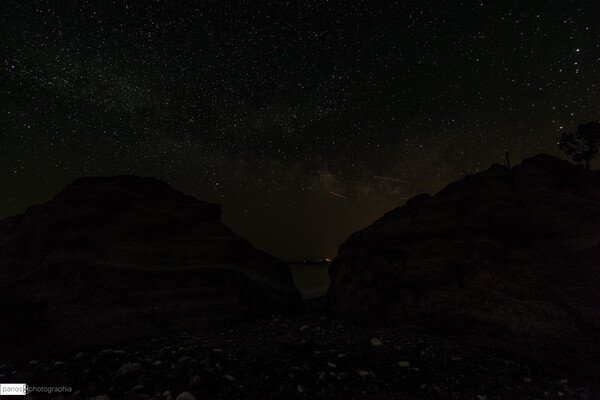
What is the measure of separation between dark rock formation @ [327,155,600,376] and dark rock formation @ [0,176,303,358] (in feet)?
13.8

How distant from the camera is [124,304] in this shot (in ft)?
27.9

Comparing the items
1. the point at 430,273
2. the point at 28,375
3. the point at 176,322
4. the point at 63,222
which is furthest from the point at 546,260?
the point at 63,222

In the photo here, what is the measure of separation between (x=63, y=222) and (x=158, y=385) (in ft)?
25.8

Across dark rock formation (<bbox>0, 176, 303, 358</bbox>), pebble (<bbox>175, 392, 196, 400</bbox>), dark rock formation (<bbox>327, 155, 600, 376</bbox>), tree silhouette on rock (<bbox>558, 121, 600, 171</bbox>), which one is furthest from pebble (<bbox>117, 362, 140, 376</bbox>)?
tree silhouette on rock (<bbox>558, 121, 600, 171</bbox>)

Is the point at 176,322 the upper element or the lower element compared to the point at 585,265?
lower

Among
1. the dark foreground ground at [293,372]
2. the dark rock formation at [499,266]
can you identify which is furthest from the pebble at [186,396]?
the dark rock formation at [499,266]

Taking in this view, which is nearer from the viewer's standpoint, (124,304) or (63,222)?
Answer: (124,304)

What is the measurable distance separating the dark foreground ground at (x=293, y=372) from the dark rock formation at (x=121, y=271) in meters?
1.11

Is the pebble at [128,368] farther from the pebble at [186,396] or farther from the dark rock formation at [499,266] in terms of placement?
the dark rock formation at [499,266]

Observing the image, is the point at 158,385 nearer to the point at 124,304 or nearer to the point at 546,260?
the point at 124,304

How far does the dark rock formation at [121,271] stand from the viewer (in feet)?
25.3

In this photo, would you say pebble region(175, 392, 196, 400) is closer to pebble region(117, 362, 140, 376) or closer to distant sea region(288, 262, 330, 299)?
pebble region(117, 362, 140, 376)

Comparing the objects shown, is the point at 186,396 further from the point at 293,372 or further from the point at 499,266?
the point at 499,266

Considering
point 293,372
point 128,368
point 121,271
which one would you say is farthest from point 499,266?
point 121,271
